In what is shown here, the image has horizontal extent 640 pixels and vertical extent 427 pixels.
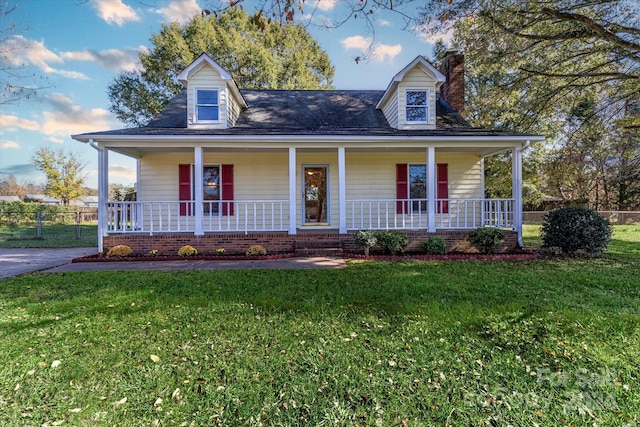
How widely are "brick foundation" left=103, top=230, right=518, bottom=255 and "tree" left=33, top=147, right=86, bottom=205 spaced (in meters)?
26.4

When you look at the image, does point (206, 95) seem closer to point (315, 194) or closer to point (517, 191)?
point (315, 194)

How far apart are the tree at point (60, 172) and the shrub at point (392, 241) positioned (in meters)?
31.5

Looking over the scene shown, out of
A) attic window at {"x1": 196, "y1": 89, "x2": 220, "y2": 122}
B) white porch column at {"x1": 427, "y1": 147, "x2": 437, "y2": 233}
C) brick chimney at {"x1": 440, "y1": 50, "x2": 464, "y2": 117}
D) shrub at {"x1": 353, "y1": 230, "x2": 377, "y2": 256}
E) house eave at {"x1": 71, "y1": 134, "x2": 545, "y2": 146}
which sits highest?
brick chimney at {"x1": 440, "y1": 50, "x2": 464, "y2": 117}

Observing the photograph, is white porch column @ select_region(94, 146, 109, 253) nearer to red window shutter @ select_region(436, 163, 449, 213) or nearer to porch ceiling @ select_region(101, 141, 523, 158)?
porch ceiling @ select_region(101, 141, 523, 158)

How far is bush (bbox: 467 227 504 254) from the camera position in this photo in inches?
329

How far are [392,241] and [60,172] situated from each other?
1291 inches

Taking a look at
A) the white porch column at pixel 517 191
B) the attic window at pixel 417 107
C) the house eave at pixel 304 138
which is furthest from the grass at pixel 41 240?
the white porch column at pixel 517 191

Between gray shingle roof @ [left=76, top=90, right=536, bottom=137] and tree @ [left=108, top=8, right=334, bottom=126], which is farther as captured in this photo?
tree @ [left=108, top=8, right=334, bottom=126]

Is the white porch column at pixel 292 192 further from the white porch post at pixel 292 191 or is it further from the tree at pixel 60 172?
the tree at pixel 60 172

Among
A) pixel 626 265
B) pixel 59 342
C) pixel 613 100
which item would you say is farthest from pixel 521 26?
pixel 59 342

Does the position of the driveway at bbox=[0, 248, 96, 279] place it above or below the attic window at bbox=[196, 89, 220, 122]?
below

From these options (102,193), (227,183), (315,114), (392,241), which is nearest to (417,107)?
(315,114)

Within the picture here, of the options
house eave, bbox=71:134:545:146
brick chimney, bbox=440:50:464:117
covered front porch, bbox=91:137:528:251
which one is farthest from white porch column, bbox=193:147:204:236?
brick chimney, bbox=440:50:464:117

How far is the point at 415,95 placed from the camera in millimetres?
10625
